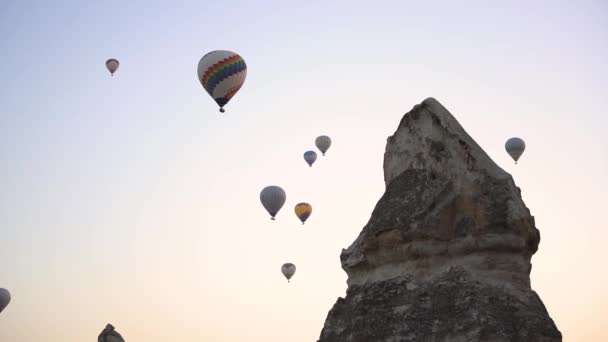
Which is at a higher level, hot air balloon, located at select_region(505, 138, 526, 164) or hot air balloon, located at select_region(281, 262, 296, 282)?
hot air balloon, located at select_region(505, 138, 526, 164)

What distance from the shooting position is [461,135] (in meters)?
Result: 7.50

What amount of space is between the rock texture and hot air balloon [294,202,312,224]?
38.3 metres

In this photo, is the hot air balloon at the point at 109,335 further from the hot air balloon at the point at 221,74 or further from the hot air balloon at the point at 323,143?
the hot air balloon at the point at 323,143

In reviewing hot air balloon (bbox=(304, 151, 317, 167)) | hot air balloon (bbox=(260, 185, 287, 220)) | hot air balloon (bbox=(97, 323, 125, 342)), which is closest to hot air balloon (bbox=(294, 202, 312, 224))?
hot air balloon (bbox=(304, 151, 317, 167))

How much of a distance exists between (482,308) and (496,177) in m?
1.38

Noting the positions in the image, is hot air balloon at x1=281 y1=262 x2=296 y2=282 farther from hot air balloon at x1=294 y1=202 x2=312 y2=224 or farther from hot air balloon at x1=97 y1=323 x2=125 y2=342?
hot air balloon at x1=97 y1=323 x2=125 y2=342

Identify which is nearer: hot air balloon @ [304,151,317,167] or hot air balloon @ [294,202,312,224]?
hot air balloon @ [294,202,312,224]

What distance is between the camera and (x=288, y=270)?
48188mm

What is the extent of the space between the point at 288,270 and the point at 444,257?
4169cm

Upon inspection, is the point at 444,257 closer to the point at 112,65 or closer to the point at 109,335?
the point at 109,335

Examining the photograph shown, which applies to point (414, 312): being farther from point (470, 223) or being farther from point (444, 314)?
point (470, 223)

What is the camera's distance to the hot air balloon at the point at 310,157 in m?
48.8

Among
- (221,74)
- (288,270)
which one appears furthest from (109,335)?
(288,270)

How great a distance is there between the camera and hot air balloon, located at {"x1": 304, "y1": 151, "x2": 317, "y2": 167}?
48.8 metres
